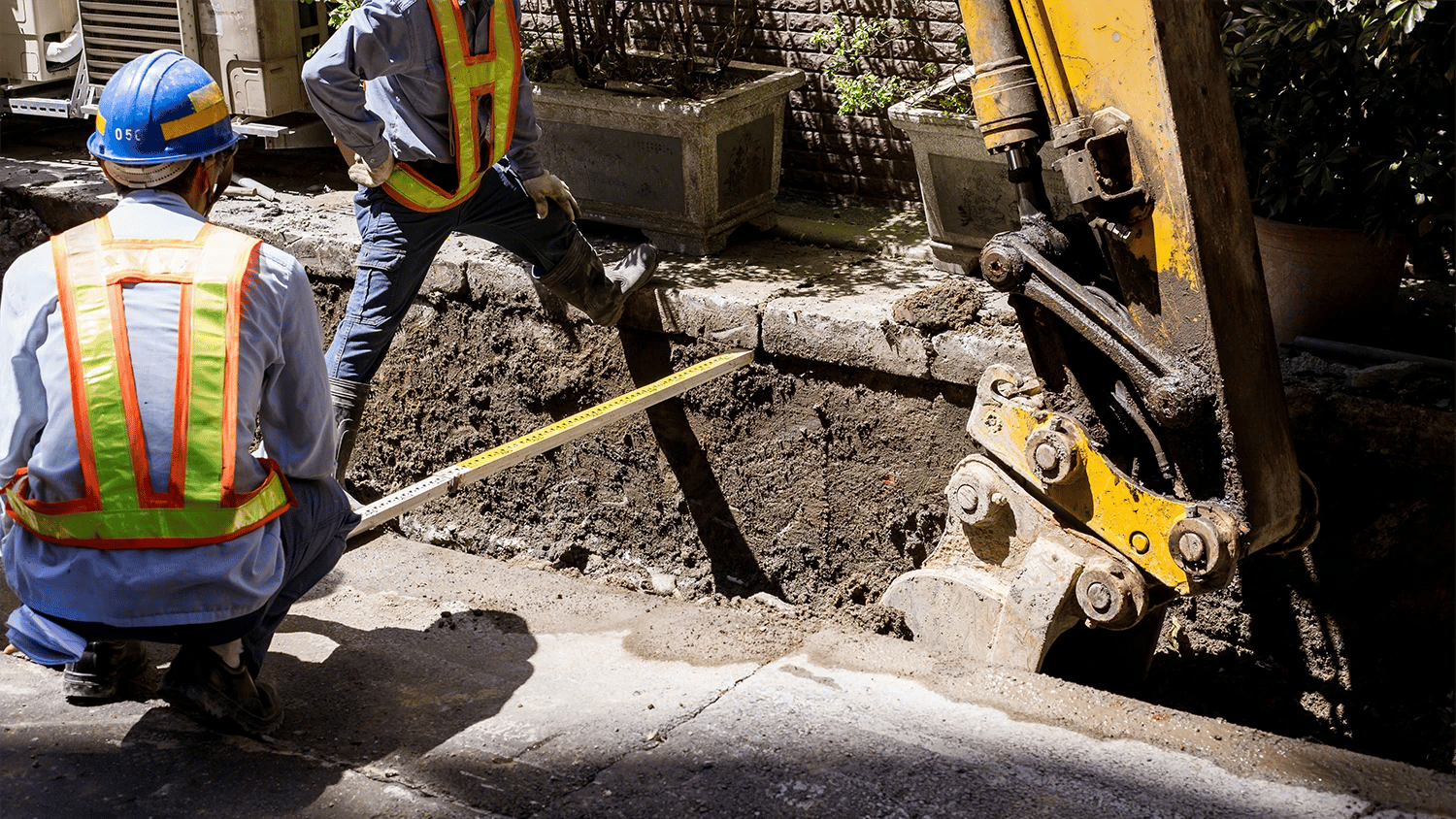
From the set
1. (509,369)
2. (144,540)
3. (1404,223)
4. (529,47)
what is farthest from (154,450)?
(529,47)

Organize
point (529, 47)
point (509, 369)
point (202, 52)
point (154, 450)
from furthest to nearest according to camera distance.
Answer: point (202, 52), point (529, 47), point (509, 369), point (154, 450)

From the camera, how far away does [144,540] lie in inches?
110

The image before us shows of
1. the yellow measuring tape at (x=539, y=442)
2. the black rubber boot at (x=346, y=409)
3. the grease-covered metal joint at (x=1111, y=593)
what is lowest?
the grease-covered metal joint at (x=1111, y=593)

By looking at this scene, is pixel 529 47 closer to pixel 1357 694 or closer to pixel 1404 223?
pixel 1404 223

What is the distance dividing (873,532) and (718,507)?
625mm

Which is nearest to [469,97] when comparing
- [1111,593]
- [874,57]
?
[874,57]

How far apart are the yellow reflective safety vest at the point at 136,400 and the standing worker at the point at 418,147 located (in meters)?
1.25

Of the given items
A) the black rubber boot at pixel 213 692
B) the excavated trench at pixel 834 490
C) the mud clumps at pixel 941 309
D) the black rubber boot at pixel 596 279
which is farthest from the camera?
the black rubber boot at pixel 596 279

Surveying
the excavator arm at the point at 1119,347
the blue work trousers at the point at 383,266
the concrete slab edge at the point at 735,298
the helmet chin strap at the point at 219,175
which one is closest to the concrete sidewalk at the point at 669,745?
the excavator arm at the point at 1119,347

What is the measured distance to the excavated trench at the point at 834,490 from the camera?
152 inches

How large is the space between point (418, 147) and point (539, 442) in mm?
998

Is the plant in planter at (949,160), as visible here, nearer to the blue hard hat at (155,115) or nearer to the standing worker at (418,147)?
the standing worker at (418,147)

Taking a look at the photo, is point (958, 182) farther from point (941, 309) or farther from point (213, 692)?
point (213, 692)

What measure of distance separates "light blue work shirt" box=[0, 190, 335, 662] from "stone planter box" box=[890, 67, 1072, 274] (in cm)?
264
